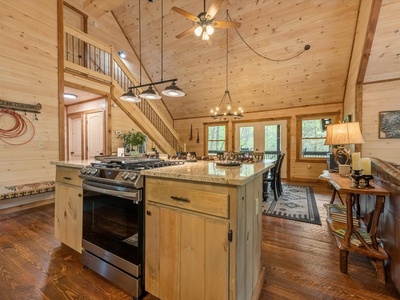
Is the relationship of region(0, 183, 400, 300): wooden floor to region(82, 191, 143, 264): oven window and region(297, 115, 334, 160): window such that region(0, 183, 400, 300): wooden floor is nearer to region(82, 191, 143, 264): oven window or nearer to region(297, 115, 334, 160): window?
region(82, 191, 143, 264): oven window

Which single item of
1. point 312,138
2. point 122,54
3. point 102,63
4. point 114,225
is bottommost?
point 114,225

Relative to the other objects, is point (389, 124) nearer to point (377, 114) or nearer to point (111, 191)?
point (377, 114)

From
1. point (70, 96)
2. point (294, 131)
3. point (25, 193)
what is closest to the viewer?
point (25, 193)

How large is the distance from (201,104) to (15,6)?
5.22 m

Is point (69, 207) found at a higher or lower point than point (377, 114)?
lower

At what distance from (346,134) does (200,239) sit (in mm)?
2137

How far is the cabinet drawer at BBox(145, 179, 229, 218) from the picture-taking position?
119 centimetres

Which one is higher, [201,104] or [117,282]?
[201,104]

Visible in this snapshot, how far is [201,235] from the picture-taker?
1264 millimetres

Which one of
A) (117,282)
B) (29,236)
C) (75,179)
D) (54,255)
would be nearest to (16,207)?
(29,236)

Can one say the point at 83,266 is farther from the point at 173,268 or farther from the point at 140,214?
the point at 173,268

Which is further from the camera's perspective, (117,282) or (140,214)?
(117,282)

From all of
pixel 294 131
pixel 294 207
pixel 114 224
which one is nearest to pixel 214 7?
pixel 114 224

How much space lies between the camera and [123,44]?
646cm
